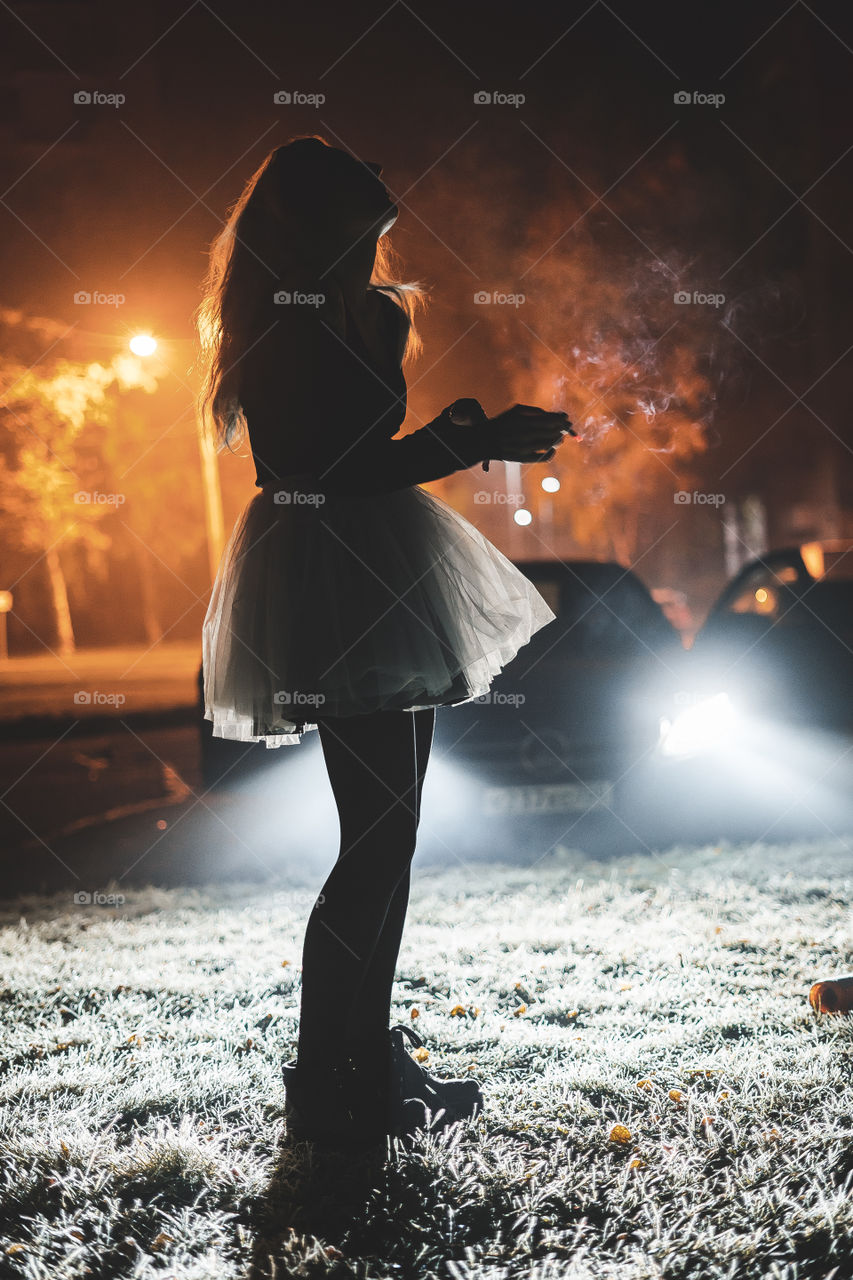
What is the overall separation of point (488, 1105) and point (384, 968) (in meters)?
0.47

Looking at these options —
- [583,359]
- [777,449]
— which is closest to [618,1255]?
[583,359]

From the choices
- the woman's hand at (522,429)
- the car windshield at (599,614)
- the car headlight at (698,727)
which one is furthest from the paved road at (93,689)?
the woman's hand at (522,429)

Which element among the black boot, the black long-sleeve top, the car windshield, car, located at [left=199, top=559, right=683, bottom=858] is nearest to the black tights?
the black boot

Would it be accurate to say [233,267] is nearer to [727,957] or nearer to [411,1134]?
[411,1134]

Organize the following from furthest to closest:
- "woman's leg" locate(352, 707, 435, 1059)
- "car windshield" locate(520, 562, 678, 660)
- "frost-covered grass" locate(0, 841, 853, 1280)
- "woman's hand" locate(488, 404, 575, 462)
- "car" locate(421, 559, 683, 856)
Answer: "car windshield" locate(520, 562, 678, 660), "car" locate(421, 559, 683, 856), "woman's leg" locate(352, 707, 435, 1059), "woman's hand" locate(488, 404, 575, 462), "frost-covered grass" locate(0, 841, 853, 1280)

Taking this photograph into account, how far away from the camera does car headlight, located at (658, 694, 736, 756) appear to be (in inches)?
190

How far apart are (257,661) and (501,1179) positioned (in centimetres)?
107

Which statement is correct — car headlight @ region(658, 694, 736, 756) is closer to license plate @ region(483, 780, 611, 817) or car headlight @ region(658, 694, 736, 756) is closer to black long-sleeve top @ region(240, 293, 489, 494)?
license plate @ region(483, 780, 611, 817)

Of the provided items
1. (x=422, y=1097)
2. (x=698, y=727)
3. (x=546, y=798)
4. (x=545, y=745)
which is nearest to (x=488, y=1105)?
(x=422, y=1097)

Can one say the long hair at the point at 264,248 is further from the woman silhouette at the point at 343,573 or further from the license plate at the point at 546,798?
the license plate at the point at 546,798

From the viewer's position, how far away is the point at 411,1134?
5.72 feet

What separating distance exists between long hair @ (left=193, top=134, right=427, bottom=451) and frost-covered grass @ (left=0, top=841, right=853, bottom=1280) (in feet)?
4.90

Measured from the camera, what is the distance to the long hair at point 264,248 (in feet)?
5.38

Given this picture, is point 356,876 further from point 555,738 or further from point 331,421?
point 555,738
